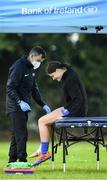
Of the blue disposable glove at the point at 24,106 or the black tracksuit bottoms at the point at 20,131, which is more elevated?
the blue disposable glove at the point at 24,106

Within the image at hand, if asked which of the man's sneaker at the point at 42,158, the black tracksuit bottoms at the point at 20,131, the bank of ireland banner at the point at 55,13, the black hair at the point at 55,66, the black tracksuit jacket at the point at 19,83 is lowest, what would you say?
the man's sneaker at the point at 42,158

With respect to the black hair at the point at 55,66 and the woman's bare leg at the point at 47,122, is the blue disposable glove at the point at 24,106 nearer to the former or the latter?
the woman's bare leg at the point at 47,122

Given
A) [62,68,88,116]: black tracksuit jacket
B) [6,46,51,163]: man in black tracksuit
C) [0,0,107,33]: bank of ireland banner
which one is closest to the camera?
[0,0,107,33]: bank of ireland banner

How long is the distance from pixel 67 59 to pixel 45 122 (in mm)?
22950

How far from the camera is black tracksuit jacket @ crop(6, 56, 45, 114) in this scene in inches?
526

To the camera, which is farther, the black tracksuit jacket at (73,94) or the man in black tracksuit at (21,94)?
the black tracksuit jacket at (73,94)

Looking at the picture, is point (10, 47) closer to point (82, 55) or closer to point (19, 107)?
point (82, 55)

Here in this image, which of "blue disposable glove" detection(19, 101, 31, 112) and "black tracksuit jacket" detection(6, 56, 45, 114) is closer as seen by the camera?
"blue disposable glove" detection(19, 101, 31, 112)

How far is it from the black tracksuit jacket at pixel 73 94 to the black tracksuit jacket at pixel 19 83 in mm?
588

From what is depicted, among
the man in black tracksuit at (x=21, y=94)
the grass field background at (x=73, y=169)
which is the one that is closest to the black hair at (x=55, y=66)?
the man in black tracksuit at (x=21, y=94)

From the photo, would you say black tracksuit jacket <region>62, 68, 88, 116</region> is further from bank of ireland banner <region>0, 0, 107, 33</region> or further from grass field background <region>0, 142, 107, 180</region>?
bank of ireland banner <region>0, 0, 107, 33</region>

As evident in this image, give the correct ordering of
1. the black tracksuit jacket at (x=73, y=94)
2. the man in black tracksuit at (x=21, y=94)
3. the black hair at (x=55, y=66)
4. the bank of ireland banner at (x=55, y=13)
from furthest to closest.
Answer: the black hair at (x=55, y=66) → the black tracksuit jacket at (x=73, y=94) → the man in black tracksuit at (x=21, y=94) → the bank of ireland banner at (x=55, y=13)

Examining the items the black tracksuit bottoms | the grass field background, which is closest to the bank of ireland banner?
the black tracksuit bottoms

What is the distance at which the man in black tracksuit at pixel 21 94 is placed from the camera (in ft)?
43.8
